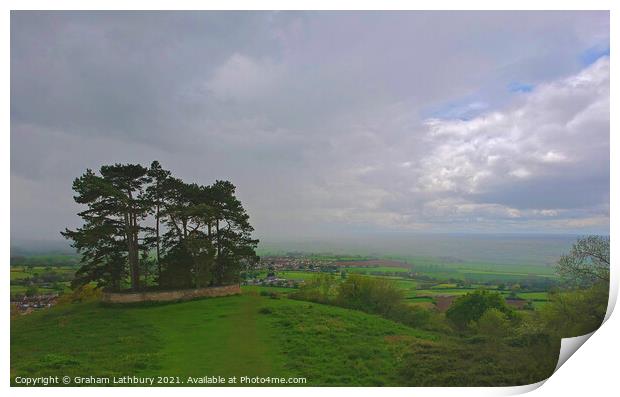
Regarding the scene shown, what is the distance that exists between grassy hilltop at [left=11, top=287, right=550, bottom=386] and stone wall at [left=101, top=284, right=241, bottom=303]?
0.40 meters

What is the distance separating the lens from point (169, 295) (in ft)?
22.5

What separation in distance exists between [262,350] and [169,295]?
2483 millimetres

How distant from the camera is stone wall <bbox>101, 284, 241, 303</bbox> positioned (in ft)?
22.0

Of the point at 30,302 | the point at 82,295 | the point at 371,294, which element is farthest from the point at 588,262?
the point at 30,302

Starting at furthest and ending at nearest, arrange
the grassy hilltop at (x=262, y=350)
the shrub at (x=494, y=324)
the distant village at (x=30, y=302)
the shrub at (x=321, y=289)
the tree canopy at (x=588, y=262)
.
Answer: the shrub at (x=321, y=289), the distant village at (x=30, y=302), the tree canopy at (x=588, y=262), the shrub at (x=494, y=324), the grassy hilltop at (x=262, y=350)

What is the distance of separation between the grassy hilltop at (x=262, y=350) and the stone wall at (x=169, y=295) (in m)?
0.40

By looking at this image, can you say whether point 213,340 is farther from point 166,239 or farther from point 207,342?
point 166,239

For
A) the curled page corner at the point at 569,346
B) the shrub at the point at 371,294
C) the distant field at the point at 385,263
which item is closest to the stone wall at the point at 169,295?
the shrub at the point at 371,294

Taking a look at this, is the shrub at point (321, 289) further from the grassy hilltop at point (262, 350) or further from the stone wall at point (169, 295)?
the stone wall at point (169, 295)

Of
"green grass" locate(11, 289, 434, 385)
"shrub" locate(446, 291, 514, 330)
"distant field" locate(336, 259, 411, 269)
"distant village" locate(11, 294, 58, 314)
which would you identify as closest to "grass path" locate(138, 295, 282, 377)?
"green grass" locate(11, 289, 434, 385)

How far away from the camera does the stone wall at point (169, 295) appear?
671 centimetres

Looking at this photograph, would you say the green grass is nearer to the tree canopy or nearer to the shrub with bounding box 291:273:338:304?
the shrub with bounding box 291:273:338:304

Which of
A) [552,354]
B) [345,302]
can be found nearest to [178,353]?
[345,302]

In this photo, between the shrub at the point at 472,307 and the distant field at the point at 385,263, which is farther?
the distant field at the point at 385,263
